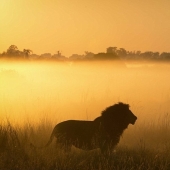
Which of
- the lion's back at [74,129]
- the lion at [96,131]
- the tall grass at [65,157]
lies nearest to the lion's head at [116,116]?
the lion at [96,131]

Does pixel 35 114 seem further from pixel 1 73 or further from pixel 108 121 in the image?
pixel 1 73

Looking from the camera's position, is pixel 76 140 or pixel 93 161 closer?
pixel 93 161

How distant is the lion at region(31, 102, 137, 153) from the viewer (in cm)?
973

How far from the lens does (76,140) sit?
9.76 m

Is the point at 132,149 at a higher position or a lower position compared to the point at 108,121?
lower

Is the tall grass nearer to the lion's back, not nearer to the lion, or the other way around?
the lion

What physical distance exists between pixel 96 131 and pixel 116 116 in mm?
647

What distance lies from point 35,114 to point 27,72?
20.0 metres

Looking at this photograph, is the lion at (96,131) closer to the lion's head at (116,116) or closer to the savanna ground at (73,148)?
the lion's head at (116,116)

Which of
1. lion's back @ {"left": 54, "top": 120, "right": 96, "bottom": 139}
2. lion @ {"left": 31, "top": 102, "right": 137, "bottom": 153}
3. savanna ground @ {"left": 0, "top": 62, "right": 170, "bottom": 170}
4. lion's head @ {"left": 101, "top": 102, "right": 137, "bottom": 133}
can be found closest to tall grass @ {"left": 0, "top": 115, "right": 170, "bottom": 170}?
savanna ground @ {"left": 0, "top": 62, "right": 170, "bottom": 170}

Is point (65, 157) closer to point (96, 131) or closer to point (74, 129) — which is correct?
point (74, 129)

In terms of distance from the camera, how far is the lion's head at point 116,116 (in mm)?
10080

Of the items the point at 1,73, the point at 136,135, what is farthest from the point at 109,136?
the point at 1,73

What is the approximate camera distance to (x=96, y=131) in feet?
32.6
